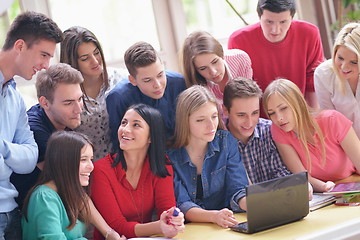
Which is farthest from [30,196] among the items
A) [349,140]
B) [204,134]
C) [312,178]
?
[349,140]

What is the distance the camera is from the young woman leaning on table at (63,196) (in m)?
2.03

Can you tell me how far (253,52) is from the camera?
3059 millimetres

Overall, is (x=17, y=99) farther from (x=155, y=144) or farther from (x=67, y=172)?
(x=155, y=144)

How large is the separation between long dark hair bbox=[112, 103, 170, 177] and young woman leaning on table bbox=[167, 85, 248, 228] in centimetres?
8

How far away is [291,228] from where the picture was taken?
206 cm

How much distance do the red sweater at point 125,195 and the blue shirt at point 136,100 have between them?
0.21 m

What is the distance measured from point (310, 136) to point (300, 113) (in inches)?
4.9

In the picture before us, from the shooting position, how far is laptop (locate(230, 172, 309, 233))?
80.0 inches

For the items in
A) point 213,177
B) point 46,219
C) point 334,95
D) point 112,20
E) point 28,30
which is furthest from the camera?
point 112,20

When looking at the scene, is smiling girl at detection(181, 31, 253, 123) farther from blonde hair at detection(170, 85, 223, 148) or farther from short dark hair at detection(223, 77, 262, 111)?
blonde hair at detection(170, 85, 223, 148)

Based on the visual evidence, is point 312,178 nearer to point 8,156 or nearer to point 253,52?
point 253,52

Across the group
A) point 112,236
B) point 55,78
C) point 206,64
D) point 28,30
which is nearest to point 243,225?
point 112,236

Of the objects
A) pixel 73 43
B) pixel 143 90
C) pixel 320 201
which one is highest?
pixel 73 43

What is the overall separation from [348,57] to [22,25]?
1461 millimetres
